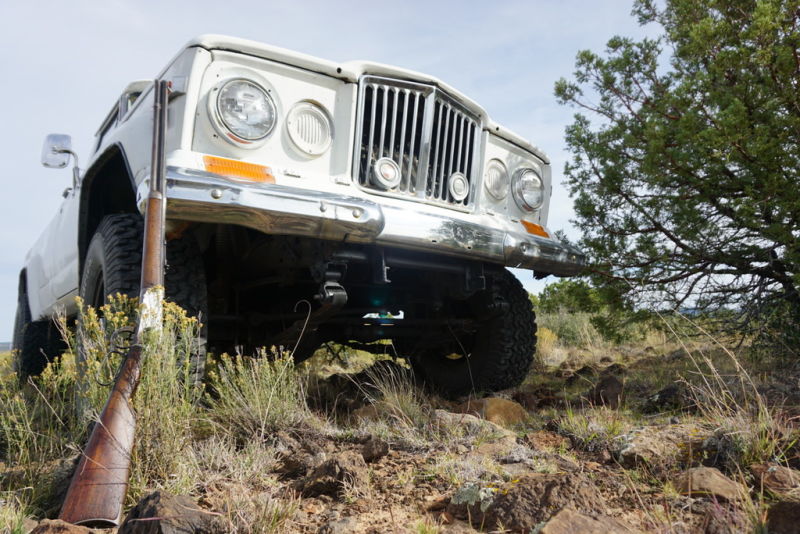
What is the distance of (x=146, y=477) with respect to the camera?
1.90m

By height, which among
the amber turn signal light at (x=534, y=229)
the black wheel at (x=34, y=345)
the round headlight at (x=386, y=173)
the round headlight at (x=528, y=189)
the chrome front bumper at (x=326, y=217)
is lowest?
the black wheel at (x=34, y=345)

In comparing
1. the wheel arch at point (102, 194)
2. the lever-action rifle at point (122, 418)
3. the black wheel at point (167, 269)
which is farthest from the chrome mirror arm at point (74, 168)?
the lever-action rifle at point (122, 418)

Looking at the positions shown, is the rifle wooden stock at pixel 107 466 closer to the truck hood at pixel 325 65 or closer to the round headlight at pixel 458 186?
the truck hood at pixel 325 65

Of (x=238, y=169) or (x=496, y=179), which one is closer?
(x=238, y=169)

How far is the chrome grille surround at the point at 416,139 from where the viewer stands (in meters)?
2.87

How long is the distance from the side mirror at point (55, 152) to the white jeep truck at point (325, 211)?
12 millimetres

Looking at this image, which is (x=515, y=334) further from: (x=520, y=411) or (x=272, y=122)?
(x=272, y=122)

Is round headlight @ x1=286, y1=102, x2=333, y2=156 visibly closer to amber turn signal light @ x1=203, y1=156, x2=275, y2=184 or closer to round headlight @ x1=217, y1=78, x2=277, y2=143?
round headlight @ x1=217, y1=78, x2=277, y2=143

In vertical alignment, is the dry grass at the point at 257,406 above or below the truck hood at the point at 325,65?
below

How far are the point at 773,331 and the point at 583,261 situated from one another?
1.70 m

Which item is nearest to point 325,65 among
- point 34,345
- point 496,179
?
point 496,179

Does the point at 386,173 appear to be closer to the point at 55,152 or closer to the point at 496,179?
the point at 496,179

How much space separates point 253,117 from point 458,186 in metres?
1.21

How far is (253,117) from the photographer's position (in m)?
2.52
